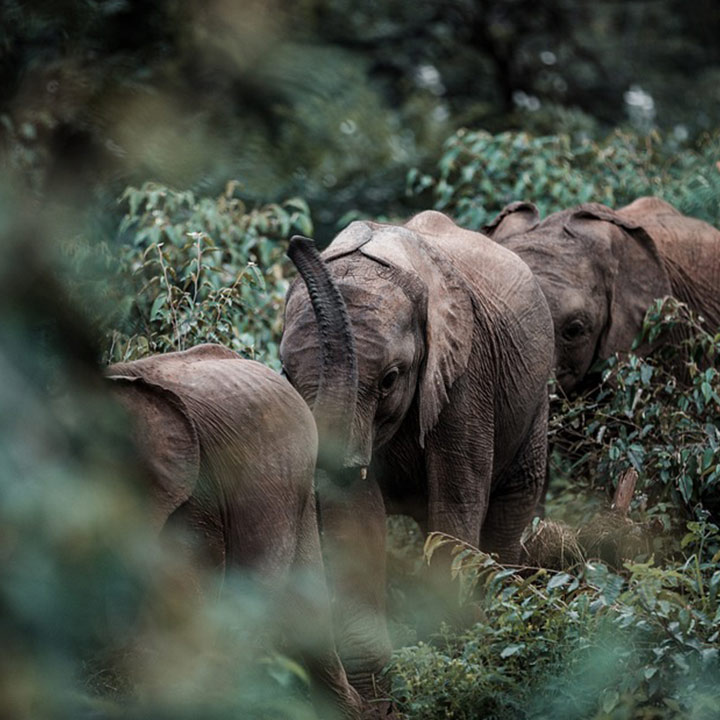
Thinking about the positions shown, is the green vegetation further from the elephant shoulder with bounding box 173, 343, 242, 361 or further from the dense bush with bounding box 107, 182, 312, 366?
the elephant shoulder with bounding box 173, 343, 242, 361

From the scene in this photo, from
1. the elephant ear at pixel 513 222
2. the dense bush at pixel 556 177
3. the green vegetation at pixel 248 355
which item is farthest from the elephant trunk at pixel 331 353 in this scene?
the dense bush at pixel 556 177

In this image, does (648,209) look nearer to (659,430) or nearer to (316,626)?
(659,430)

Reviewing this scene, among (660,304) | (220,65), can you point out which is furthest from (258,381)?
(220,65)

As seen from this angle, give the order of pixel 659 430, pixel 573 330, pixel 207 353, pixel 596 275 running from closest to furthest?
1. pixel 207 353
2. pixel 659 430
3. pixel 573 330
4. pixel 596 275

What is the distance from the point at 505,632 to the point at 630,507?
1655mm

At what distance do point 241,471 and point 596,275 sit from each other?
3.41 metres

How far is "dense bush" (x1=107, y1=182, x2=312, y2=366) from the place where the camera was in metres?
5.96

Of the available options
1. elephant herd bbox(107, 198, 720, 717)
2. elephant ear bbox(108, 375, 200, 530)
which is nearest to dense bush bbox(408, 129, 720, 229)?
elephant herd bbox(107, 198, 720, 717)

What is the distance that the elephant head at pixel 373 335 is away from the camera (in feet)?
16.5

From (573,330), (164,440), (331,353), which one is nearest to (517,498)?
(573,330)

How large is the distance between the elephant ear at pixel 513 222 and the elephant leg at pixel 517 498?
1.33 metres

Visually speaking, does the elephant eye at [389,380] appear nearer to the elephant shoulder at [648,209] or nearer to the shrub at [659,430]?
the shrub at [659,430]

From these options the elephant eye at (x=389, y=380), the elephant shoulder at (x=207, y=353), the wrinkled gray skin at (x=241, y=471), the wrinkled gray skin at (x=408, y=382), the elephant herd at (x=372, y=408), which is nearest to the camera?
the wrinkled gray skin at (x=241, y=471)

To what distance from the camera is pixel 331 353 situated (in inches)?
199
